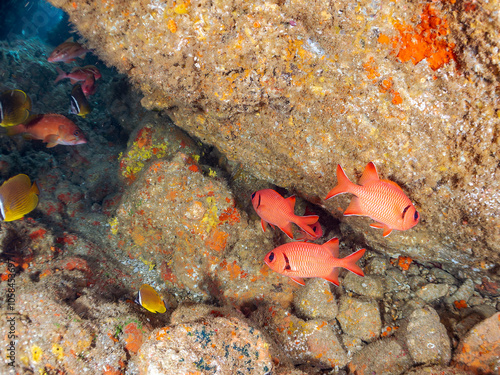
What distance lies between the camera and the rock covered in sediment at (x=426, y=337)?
10.4 feet

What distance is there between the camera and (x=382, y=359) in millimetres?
3396

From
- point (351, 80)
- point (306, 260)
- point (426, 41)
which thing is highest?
point (426, 41)

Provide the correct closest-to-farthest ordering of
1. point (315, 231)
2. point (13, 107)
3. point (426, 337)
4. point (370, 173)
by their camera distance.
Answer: point (370, 173) < point (426, 337) < point (13, 107) < point (315, 231)

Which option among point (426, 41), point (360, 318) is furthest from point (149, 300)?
point (426, 41)

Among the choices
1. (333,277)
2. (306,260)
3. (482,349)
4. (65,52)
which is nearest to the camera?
(306,260)

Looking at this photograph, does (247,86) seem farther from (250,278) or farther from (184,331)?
(250,278)

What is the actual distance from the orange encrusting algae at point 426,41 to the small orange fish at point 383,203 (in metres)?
1.15

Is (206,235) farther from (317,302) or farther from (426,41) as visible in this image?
(426,41)

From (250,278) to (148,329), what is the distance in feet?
5.13

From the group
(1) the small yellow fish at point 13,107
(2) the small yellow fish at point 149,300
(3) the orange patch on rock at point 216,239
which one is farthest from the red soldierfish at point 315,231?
(1) the small yellow fish at point 13,107

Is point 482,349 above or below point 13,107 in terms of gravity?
below

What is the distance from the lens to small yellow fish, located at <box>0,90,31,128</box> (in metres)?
3.71

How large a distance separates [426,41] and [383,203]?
57.6 inches

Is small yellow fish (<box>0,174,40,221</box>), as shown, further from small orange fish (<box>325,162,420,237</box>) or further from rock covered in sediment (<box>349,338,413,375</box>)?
rock covered in sediment (<box>349,338,413,375</box>)
